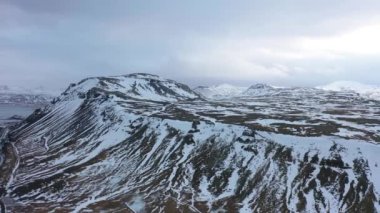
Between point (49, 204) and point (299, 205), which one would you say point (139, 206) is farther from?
point (299, 205)

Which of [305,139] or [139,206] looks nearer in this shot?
[139,206]

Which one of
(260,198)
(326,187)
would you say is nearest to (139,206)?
(260,198)

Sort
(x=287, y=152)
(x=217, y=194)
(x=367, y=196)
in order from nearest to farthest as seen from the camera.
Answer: (x=367, y=196) → (x=217, y=194) → (x=287, y=152)

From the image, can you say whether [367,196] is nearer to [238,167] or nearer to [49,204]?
[238,167]

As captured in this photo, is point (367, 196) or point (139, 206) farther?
point (139, 206)

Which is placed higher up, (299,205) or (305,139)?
(305,139)

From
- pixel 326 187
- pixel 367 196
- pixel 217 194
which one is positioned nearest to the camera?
pixel 367 196

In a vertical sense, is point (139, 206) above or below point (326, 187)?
below

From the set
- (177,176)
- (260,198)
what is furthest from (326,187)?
(177,176)

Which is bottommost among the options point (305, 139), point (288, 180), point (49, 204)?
point (49, 204)
